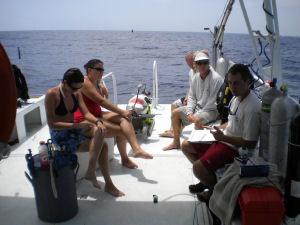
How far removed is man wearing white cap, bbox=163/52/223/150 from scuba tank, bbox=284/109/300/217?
5.35ft

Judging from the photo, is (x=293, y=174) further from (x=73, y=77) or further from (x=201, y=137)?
(x=73, y=77)

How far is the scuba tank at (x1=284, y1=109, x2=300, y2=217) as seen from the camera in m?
1.65

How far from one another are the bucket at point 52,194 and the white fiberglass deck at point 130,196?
0.31 ft

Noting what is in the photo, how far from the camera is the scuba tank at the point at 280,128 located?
1845 mm

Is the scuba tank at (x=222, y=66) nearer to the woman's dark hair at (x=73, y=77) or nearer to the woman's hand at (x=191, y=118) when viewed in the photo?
the woman's hand at (x=191, y=118)

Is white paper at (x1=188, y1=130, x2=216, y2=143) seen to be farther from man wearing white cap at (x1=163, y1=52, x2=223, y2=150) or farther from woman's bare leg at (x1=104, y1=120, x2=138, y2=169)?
woman's bare leg at (x1=104, y1=120, x2=138, y2=169)

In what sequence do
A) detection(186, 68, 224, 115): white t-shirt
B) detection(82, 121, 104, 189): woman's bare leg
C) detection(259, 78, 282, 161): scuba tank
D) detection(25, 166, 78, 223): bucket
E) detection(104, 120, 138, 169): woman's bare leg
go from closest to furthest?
detection(259, 78, 282, 161): scuba tank
detection(25, 166, 78, 223): bucket
detection(82, 121, 104, 189): woman's bare leg
detection(104, 120, 138, 169): woman's bare leg
detection(186, 68, 224, 115): white t-shirt

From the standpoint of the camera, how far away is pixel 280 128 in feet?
6.13

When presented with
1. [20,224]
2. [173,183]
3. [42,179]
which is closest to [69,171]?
[42,179]

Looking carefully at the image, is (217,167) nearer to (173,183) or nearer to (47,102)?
(173,183)

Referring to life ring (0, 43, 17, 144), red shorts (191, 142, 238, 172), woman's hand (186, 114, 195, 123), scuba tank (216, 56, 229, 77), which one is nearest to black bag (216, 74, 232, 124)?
woman's hand (186, 114, 195, 123)

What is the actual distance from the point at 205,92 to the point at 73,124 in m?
1.63

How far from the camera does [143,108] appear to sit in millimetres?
4109

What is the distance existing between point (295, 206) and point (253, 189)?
272mm
